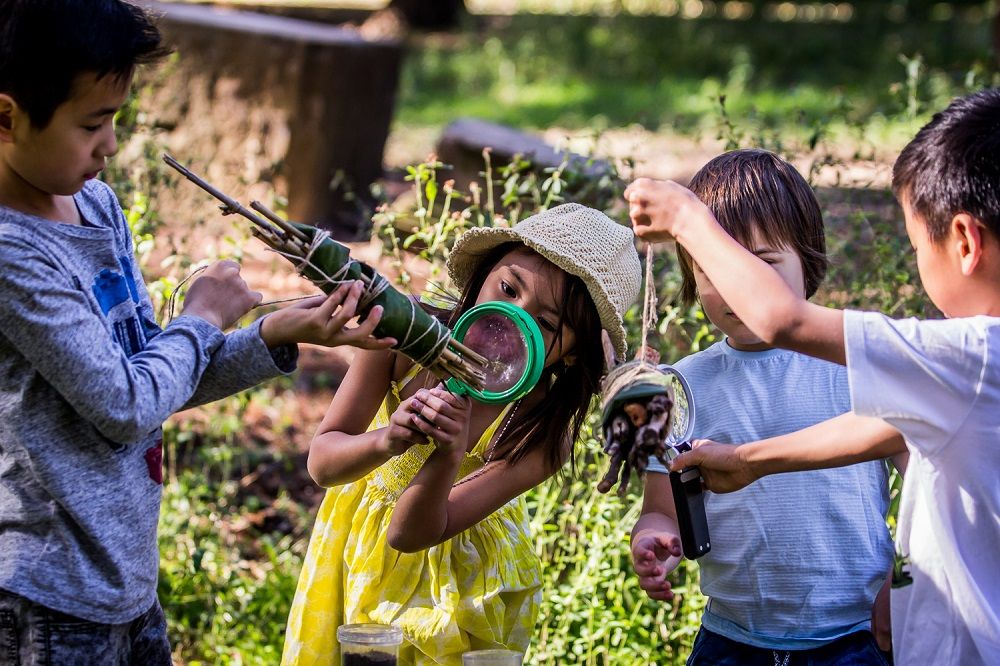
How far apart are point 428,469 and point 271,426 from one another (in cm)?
308

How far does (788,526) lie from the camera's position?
2.58 m

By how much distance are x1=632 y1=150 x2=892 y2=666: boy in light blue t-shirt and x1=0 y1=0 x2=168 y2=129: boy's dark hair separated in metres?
1.24

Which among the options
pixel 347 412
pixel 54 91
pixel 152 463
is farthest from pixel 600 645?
pixel 54 91

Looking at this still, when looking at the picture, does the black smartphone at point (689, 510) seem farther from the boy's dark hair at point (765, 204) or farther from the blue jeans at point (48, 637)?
the blue jeans at point (48, 637)

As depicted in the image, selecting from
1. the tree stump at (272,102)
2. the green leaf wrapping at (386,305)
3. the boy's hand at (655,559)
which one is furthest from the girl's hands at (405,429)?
the tree stump at (272,102)

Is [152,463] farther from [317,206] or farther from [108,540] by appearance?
[317,206]

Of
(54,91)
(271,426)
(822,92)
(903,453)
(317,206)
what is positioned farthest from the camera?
(822,92)

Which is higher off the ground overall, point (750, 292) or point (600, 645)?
point (750, 292)

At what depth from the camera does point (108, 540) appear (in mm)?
2113

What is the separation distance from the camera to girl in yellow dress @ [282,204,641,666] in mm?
2615

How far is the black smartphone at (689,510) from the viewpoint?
7.87ft

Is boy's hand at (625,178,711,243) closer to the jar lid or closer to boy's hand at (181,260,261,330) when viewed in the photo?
boy's hand at (181,260,261,330)

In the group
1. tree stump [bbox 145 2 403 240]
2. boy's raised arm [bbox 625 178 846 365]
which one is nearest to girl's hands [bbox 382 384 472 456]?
boy's raised arm [bbox 625 178 846 365]

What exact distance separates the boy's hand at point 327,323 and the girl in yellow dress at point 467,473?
391mm
